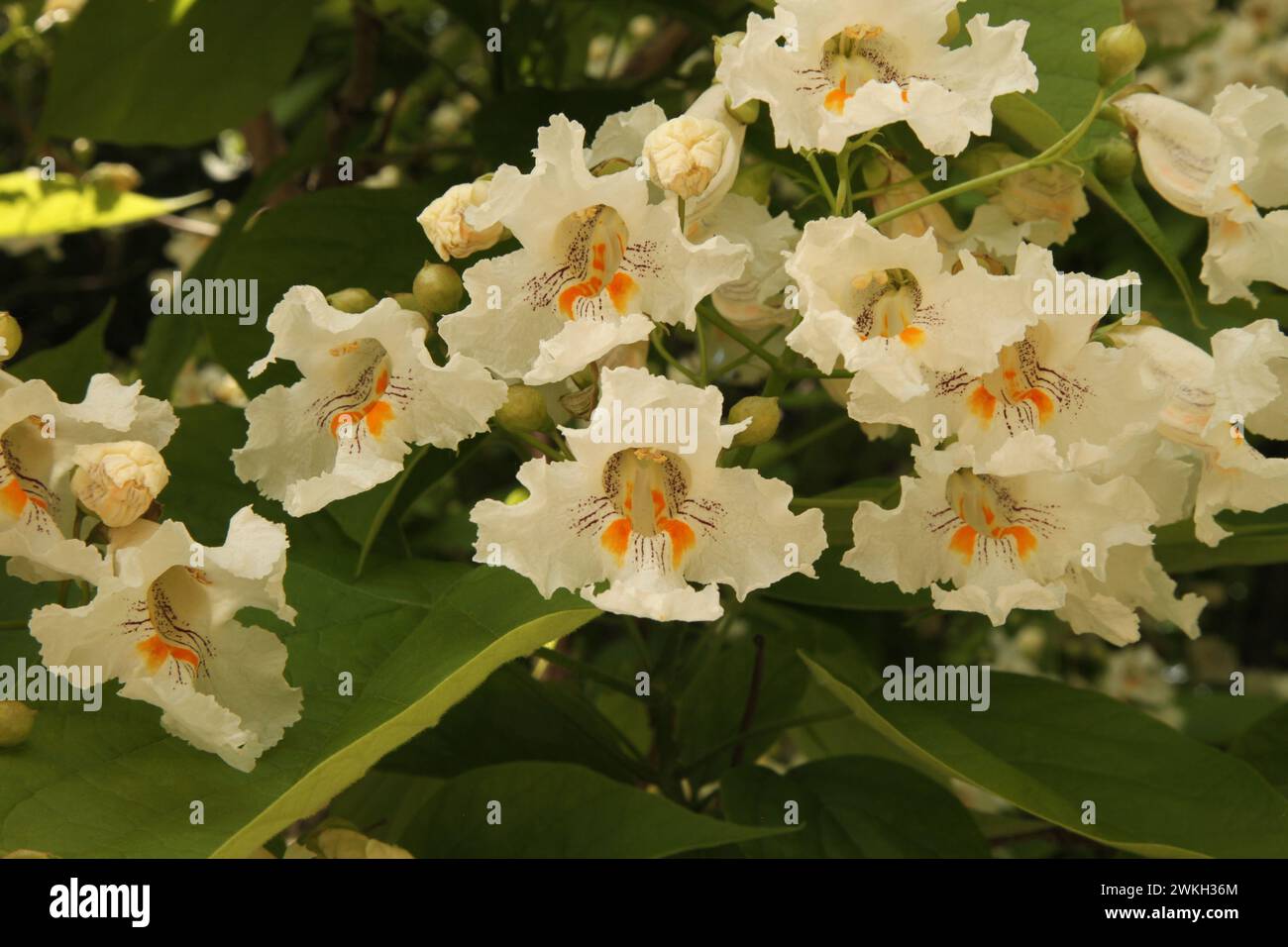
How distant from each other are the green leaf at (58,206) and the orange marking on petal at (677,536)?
0.65 m

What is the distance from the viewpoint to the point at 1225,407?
739 mm

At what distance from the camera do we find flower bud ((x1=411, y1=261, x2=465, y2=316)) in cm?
Result: 76

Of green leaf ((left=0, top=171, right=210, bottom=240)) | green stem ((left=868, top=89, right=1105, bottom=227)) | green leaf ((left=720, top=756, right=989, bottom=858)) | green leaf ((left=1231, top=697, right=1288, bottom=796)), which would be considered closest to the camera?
green stem ((left=868, top=89, right=1105, bottom=227))

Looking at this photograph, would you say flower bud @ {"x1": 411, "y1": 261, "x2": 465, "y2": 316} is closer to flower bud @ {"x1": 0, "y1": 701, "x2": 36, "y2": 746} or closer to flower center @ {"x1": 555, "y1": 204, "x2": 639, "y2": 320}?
flower center @ {"x1": 555, "y1": 204, "x2": 639, "y2": 320}

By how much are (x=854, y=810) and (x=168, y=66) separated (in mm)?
798

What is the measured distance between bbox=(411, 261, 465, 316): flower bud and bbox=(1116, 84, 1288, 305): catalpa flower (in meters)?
0.40

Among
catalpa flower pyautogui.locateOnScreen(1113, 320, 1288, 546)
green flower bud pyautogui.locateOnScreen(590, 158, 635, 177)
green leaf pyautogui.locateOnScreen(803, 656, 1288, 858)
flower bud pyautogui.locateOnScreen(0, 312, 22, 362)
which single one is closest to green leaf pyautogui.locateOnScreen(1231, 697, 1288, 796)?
green leaf pyautogui.locateOnScreen(803, 656, 1288, 858)

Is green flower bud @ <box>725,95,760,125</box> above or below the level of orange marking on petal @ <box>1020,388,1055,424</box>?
above

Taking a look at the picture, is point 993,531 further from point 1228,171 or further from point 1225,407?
point 1228,171

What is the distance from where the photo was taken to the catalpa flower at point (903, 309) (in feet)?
2.18

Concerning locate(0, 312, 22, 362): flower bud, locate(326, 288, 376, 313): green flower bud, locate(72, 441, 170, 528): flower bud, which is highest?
locate(326, 288, 376, 313): green flower bud

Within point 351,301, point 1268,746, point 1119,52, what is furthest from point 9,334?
point 1268,746

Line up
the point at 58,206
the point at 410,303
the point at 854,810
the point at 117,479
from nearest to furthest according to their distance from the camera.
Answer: the point at 117,479, the point at 410,303, the point at 854,810, the point at 58,206
